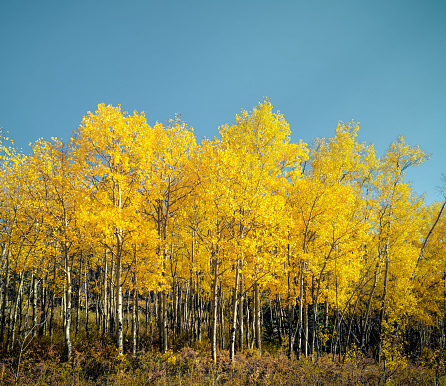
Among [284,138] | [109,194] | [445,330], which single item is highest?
[284,138]

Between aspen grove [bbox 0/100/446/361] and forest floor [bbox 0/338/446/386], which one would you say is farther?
aspen grove [bbox 0/100/446/361]

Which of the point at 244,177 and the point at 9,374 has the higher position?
the point at 244,177

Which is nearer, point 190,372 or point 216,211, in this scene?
point 190,372

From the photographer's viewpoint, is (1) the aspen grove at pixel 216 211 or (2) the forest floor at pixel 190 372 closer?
(2) the forest floor at pixel 190 372

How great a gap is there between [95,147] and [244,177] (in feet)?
21.2

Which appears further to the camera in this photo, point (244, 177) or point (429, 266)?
point (429, 266)

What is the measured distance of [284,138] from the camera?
13.4 metres

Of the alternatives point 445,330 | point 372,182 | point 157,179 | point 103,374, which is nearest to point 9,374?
point 103,374

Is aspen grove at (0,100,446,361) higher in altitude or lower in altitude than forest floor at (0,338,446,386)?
higher

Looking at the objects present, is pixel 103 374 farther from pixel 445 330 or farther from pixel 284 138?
pixel 445 330

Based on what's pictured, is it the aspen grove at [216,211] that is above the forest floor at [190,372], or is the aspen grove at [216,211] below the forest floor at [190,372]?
above

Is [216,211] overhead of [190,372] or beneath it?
overhead

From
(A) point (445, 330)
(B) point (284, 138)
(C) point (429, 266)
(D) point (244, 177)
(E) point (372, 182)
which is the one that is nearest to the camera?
(D) point (244, 177)

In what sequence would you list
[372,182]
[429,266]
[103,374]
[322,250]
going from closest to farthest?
[103,374], [322,250], [372,182], [429,266]
